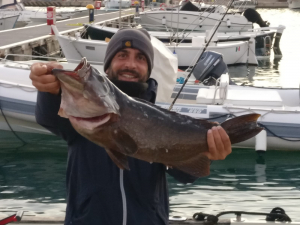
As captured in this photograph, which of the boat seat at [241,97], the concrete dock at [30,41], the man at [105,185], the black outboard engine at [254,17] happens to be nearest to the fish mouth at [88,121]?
the man at [105,185]

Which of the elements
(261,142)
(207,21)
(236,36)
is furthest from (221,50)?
(261,142)

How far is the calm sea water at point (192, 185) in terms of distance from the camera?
6840 millimetres

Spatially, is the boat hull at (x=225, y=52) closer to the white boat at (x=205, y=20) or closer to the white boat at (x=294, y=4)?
the white boat at (x=205, y=20)

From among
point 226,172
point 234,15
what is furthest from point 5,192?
point 234,15

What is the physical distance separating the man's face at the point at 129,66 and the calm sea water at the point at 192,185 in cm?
361

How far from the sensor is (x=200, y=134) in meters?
2.26

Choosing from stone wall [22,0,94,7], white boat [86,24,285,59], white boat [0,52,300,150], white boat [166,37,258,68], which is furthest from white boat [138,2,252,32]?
stone wall [22,0,94,7]

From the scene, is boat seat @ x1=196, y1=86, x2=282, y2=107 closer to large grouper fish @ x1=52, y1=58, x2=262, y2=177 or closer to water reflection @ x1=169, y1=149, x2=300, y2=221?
water reflection @ x1=169, y1=149, x2=300, y2=221

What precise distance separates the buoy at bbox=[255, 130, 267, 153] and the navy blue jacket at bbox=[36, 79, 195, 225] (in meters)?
6.61

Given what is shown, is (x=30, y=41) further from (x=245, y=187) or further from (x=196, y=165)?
(x=196, y=165)

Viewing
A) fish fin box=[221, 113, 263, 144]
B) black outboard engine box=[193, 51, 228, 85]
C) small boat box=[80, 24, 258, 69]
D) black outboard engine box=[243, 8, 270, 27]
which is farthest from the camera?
black outboard engine box=[243, 8, 270, 27]

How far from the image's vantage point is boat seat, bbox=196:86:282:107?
8805 millimetres

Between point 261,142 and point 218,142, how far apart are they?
696 centimetres

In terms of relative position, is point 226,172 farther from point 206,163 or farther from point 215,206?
point 206,163
